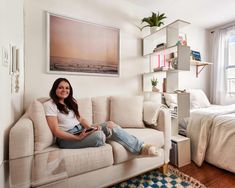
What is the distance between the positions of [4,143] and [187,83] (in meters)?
3.13

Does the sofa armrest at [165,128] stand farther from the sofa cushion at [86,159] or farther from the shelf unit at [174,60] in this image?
the sofa cushion at [86,159]

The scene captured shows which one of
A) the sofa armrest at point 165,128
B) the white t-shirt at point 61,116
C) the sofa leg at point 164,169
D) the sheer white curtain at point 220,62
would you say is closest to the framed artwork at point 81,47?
the white t-shirt at point 61,116

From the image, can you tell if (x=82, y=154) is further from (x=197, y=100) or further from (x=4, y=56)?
(x=197, y=100)

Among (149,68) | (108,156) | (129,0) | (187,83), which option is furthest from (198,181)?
(129,0)

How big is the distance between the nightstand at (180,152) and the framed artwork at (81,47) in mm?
1260

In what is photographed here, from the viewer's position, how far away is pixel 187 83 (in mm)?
3176

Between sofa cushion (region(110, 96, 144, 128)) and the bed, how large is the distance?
29.9 inches

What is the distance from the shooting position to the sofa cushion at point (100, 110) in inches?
75.5

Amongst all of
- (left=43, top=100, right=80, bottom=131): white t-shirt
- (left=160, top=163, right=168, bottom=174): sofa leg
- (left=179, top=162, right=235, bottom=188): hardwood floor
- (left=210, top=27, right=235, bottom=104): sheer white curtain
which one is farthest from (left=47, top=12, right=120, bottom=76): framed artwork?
(left=210, top=27, right=235, bottom=104): sheer white curtain

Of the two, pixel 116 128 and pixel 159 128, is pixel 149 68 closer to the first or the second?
pixel 159 128

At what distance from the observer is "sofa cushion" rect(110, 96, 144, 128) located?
1.90m

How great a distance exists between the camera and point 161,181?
157cm

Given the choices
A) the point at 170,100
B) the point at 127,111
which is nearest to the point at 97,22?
the point at 127,111

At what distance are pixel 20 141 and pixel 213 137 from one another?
6.70 feet
